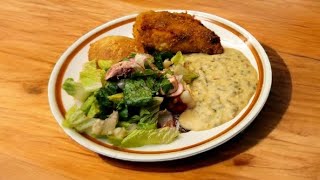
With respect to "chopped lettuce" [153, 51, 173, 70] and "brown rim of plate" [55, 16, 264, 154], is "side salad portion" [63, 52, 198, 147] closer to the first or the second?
"brown rim of plate" [55, 16, 264, 154]

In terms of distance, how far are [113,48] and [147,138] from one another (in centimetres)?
76

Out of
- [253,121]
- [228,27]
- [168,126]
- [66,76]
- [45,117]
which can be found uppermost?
[228,27]

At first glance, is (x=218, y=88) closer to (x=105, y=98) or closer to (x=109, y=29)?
(x=105, y=98)

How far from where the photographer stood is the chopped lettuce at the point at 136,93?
77.2 inches

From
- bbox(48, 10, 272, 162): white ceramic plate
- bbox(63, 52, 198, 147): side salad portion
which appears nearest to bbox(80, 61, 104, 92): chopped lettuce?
bbox(63, 52, 198, 147): side salad portion

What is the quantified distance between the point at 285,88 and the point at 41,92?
1359 mm

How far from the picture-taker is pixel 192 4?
2951 millimetres

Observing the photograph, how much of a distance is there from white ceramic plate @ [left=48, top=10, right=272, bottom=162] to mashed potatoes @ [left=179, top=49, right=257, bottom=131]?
0.04 metres

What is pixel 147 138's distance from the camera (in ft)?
6.20

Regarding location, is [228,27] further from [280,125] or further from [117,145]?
[117,145]

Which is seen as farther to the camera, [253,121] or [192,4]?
[192,4]

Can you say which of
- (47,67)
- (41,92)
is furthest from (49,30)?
(41,92)

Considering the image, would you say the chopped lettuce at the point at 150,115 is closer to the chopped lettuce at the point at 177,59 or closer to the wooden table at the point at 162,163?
the wooden table at the point at 162,163

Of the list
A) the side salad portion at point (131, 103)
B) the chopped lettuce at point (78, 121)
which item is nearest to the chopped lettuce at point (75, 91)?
the side salad portion at point (131, 103)
